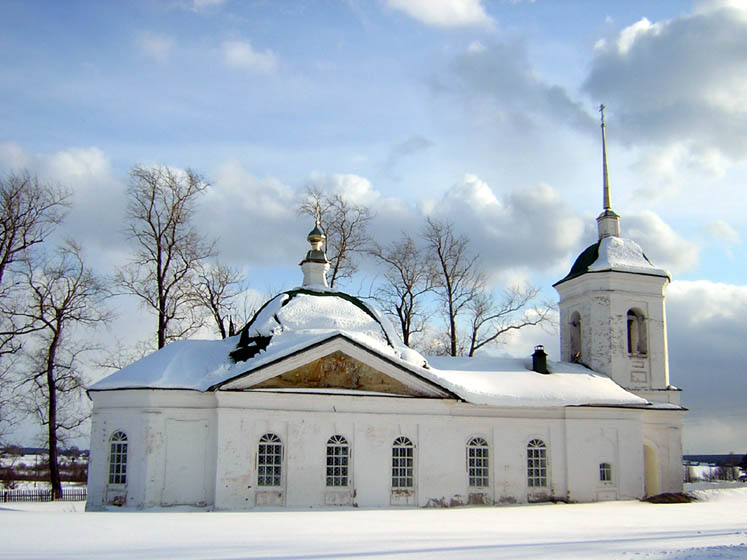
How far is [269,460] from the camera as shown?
63.7 ft

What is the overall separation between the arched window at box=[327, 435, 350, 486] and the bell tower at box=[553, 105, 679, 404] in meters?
10.3

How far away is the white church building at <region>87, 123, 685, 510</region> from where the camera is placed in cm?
1919

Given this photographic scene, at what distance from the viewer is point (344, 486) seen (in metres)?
19.8

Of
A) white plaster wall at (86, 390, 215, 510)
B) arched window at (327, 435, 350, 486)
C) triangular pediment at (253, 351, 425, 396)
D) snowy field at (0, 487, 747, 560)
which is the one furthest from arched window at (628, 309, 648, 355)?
Answer: white plaster wall at (86, 390, 215, 510)

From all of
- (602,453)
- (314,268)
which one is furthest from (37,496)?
(602,453)

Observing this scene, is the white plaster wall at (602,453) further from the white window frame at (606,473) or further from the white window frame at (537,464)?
the white window frame at (537,464)

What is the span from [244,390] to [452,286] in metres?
17.6

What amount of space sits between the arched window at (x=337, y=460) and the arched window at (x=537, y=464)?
18.8 ft

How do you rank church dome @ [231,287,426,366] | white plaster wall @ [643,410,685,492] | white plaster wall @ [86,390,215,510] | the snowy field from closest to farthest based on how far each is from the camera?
the snowy field, white plaster wall @ [86,390,215,510], church dome @ [231,287,426,366], white plaster wall @ [643,410,685,492]

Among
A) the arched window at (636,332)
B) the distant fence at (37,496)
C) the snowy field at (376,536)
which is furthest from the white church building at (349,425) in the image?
the distant fence at (37,496)

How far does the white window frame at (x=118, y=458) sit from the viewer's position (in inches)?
763

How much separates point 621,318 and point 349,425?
36.8 feet

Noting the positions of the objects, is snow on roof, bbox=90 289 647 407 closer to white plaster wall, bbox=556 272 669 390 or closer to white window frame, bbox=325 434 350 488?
white plaster wall, bbox=556 272 669 390

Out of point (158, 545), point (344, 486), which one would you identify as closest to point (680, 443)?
point (344, 486)
